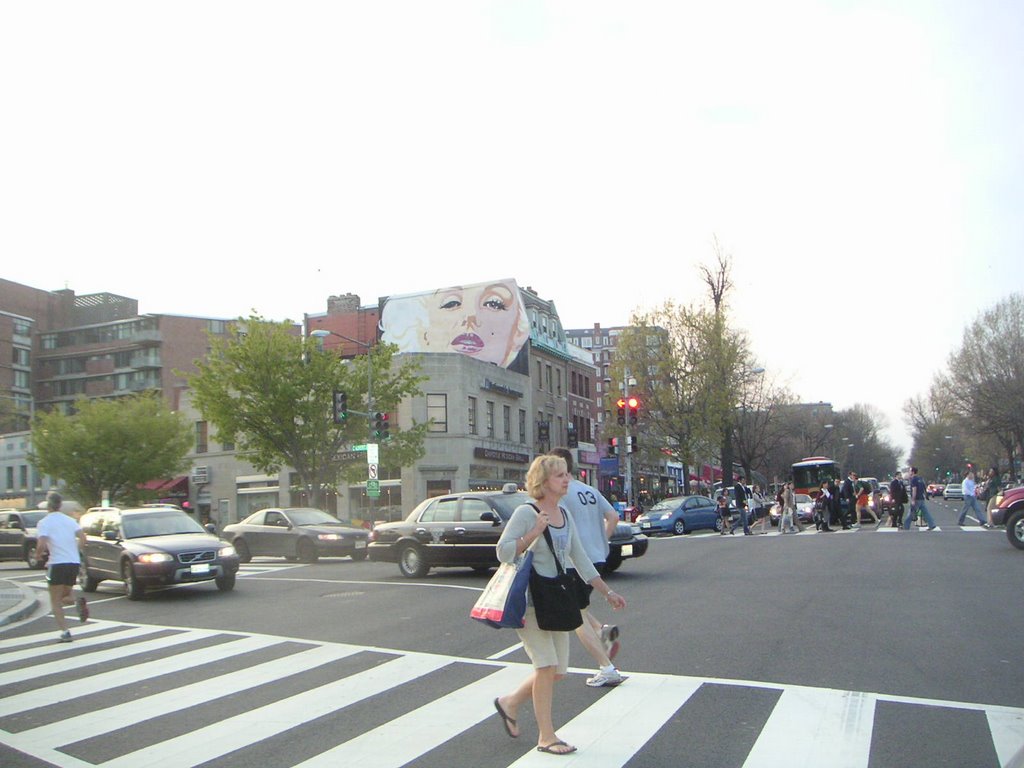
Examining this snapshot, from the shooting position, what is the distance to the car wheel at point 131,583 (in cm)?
1616

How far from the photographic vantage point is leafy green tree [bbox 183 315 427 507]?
37.3m

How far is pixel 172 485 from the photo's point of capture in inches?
2152

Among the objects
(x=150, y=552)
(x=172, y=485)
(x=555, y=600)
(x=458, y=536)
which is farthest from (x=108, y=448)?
(x=555, y=600)

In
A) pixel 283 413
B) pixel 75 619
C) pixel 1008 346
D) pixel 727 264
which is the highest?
pixel 727 264

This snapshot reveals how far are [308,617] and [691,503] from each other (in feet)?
84.2

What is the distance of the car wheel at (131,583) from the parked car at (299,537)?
7.28 m

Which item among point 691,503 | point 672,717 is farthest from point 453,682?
point 691,503

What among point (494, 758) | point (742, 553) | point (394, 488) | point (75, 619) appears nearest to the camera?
point (494, 758)

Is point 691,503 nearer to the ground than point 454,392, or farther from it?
nearer to the ground

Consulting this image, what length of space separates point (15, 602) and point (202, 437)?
3999 cm

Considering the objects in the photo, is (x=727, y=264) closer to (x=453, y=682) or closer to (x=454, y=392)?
(x=454, y=392)

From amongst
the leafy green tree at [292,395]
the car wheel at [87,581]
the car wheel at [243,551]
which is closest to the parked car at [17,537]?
the car wheel at [243,551]

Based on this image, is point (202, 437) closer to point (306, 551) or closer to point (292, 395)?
point (292, 395)

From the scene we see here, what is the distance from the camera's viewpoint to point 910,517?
28641mm
